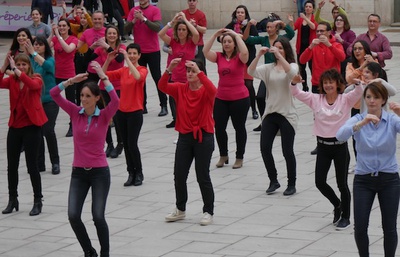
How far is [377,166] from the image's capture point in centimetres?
916

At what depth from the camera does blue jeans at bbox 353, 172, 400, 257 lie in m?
9.16

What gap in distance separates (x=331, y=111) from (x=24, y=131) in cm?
355

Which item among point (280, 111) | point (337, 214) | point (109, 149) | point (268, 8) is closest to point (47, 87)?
point (109, 149)

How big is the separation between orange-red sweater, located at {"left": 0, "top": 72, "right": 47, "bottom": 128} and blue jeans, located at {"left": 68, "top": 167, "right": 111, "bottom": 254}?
2375mm

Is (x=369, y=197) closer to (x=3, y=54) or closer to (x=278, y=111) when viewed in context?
(x=278, y=111)

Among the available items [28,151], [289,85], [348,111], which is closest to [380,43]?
[289,85]

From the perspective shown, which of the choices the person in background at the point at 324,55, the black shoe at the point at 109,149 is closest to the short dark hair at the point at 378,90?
the person in background at the point at 324,55

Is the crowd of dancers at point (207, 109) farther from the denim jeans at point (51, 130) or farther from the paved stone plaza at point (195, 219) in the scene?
the paved stone plaza at point (195, 219)

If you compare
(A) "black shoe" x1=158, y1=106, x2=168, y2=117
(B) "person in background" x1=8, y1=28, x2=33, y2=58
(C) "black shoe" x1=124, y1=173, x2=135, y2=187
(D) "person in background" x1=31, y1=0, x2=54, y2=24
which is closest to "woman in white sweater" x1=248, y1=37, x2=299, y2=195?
(C) "black shoe" x1=124, y1=173, x2=135, y2=187

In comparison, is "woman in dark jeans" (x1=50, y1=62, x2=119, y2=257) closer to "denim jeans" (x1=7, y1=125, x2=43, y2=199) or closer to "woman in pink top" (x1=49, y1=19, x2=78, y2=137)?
"denim jeans" (x1=7, y1=125, x2=43, y2=199)

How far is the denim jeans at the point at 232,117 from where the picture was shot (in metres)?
13.9

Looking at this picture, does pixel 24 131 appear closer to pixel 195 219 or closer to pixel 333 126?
pixel 195 219

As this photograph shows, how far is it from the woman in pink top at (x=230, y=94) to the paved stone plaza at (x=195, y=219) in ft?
1.11

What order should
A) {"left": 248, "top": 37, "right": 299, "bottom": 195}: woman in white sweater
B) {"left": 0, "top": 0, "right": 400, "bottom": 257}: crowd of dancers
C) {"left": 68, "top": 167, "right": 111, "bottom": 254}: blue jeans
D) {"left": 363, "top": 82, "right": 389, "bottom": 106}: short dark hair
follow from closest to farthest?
{"left": 363, "top": 82, "right": 389, "bottom": 106}: short dark hair < {"left": 0, "top": 0, "right": 400, "bottom": 257}: crowd of dancers < {"left": 68, "top": 167, "right": 111, "bottom": 254}: blue jeans < {"left": 248, "top": 37, "right": 299, "bottom": 195}: woman in white sweater
